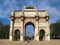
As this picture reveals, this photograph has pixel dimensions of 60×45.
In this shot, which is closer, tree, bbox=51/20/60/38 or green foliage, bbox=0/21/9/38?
tree, bbox=51/20/60/38

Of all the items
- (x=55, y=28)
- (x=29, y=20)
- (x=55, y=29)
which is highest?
(x=29, y=20)

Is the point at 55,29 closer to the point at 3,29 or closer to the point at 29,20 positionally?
the point at 3,29

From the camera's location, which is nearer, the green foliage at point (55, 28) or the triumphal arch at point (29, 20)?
the triumphal arch at point (29, 20)

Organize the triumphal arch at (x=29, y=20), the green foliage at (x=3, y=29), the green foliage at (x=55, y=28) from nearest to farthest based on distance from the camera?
the triumphal arch at (x=29, y=20), the green foliage at (x=55, y=28), the green foliage at (x=3, y=29)

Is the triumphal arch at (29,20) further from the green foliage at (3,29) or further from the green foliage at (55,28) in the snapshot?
the green foliage at (3,29)

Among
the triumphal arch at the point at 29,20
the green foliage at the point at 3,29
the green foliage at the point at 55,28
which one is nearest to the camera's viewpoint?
the triumphal arch at the point at 29,20

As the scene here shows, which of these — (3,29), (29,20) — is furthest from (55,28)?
(29,20)

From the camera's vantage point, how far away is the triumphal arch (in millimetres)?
53281

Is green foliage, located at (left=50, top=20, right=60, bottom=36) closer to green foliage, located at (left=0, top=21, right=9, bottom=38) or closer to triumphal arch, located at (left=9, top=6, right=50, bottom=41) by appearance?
green foliage, located at (left=0, top=21, right=9, bottom=38)

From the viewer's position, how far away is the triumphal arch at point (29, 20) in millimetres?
53281

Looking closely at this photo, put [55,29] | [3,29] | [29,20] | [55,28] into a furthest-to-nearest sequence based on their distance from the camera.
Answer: [3,29]
[55,29]
[55,28]
[29,20]

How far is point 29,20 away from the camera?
54.5 m

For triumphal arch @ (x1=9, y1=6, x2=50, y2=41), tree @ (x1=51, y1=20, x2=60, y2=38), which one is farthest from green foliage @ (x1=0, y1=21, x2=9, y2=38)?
triumphal arch @ (x1=9, y1=6, x2=50, y2=41)

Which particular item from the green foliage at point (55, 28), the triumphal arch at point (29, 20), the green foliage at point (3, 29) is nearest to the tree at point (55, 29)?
the green foliage at point (55, 28)
